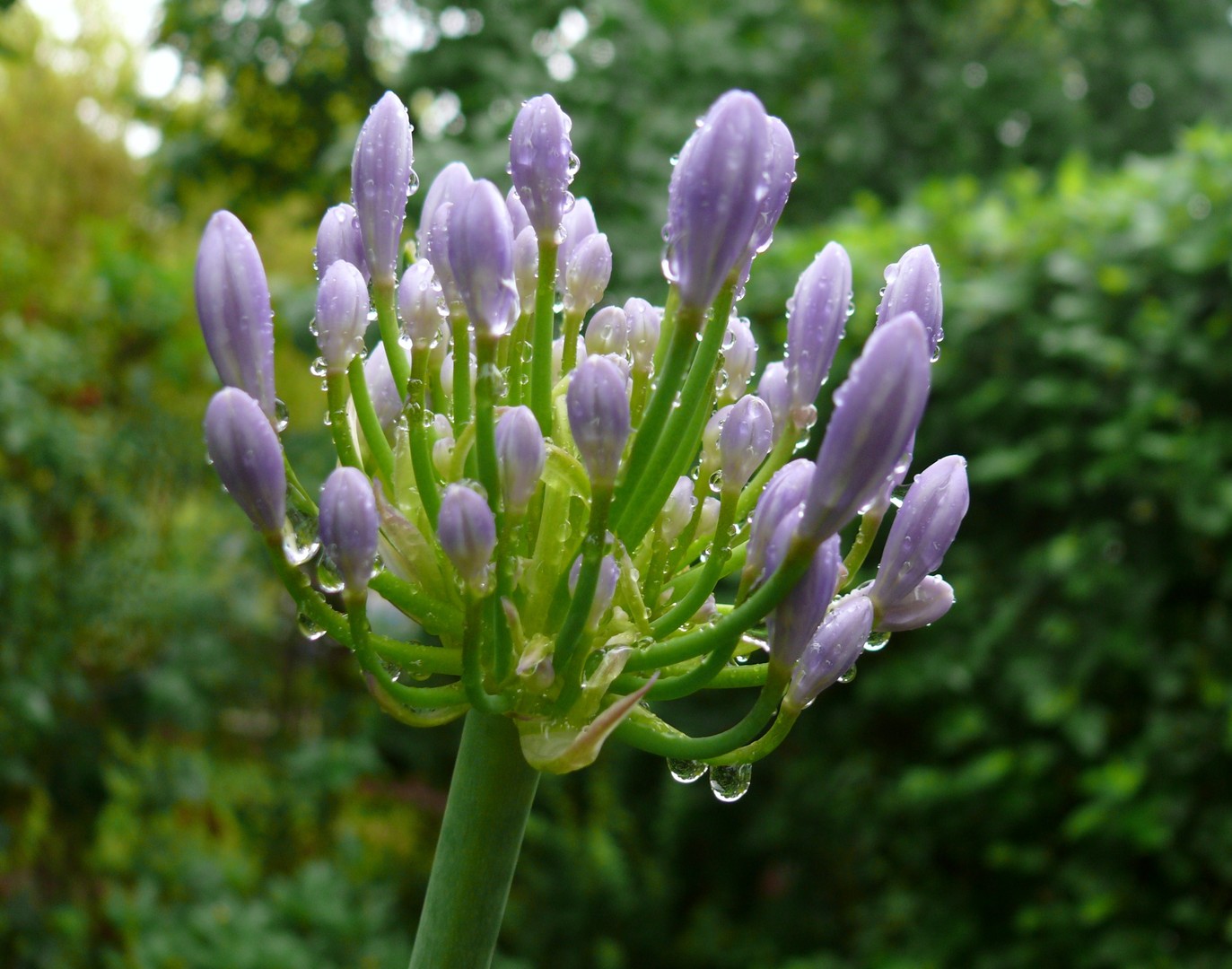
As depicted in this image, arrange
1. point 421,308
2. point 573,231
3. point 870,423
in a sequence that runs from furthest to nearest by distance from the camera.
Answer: point 573,231 < point 421,308 < point 870,423

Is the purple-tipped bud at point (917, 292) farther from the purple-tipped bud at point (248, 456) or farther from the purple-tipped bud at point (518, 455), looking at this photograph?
the purple-tipped bud at point (248, 456)

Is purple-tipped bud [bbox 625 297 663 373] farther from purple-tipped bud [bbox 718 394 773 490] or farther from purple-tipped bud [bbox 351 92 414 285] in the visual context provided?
purple-tipped bud [bbox 351 92 414 285]

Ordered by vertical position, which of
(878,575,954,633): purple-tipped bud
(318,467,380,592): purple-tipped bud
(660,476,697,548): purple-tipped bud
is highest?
(660,476,697,548): purple-tipped bud

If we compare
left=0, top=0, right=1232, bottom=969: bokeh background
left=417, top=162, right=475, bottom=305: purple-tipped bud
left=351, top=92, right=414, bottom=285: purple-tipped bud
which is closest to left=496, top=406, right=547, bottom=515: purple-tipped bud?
left=417, top=162, right=475, bottom=305: purple-tipped bud

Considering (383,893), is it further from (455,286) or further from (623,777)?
(455,286)

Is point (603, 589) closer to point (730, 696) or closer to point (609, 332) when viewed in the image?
point (609, 332)

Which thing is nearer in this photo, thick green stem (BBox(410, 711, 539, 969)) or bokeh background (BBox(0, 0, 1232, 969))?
thick green stem (BBox(410, 711, 539, 969))

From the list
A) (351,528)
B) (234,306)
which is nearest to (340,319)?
(234,306)
